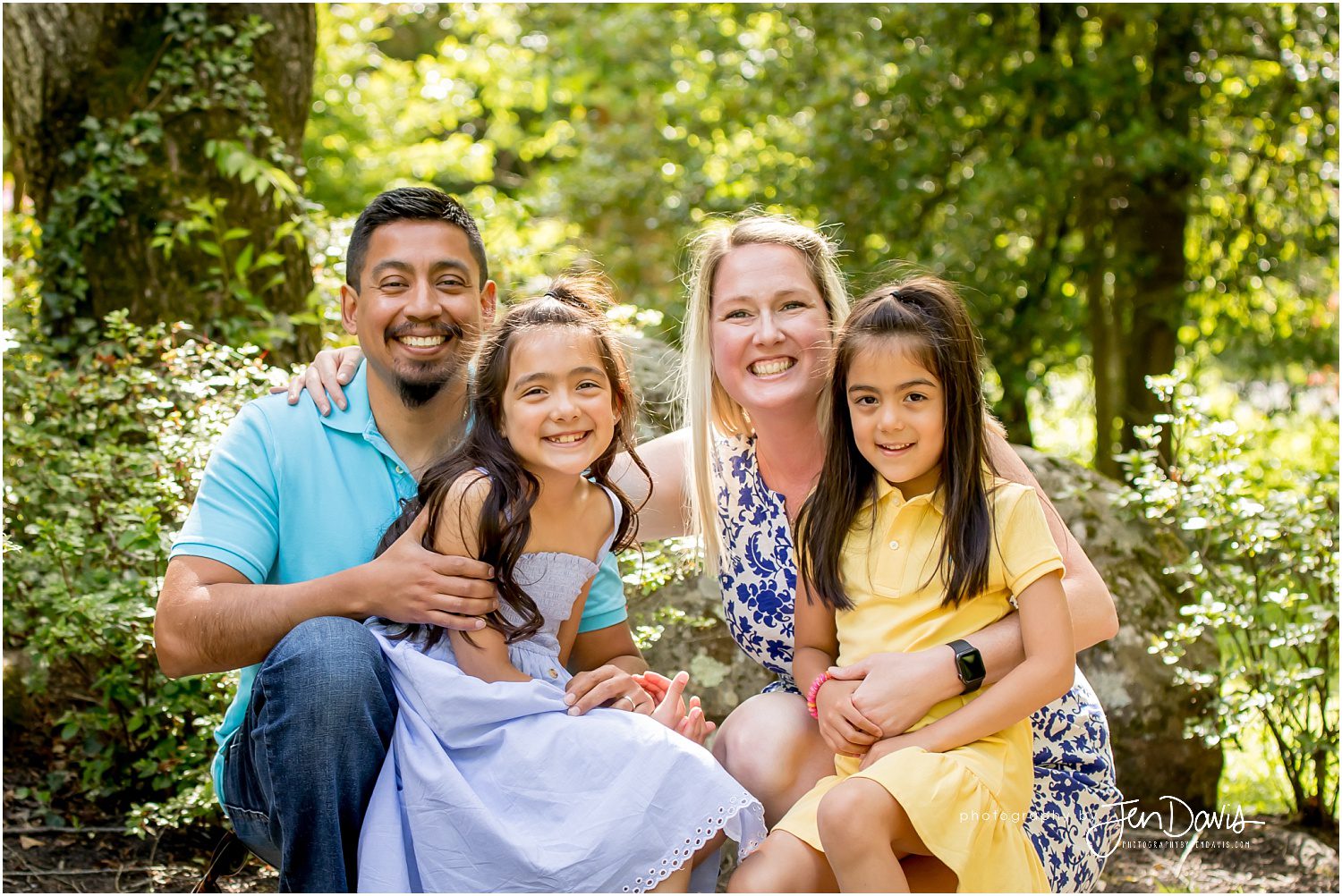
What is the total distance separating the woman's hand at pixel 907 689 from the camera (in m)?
2.38

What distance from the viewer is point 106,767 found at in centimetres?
347

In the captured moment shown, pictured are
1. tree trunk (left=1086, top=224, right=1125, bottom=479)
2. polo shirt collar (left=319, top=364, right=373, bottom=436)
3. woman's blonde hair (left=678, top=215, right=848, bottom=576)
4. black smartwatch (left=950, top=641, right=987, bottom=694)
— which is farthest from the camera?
tree trunk (left=1086, top=224, right=1125, bottom=479)

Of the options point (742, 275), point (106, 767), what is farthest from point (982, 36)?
point (106, 767)

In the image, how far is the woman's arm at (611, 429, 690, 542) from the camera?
3.02 m

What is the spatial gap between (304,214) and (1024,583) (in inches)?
118

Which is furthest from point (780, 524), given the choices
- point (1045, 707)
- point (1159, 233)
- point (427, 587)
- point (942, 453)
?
point (1159, 233)

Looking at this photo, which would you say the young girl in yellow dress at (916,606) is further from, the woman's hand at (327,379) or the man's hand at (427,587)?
the woman's hand at (327,379)

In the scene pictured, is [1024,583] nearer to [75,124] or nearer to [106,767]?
[106,767]

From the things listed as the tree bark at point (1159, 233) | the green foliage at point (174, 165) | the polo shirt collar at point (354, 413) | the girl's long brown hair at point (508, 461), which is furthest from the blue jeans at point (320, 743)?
the tree bark at point (1159, 233)

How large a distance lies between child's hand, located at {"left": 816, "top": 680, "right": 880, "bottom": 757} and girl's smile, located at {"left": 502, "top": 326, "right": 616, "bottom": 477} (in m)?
0.68

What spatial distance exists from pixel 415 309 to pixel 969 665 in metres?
→ 1.39

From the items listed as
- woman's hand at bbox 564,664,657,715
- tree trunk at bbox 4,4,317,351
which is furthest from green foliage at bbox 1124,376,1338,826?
→ tree trunk at bbox 4,4,317,351

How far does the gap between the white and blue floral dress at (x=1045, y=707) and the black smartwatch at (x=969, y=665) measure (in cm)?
25

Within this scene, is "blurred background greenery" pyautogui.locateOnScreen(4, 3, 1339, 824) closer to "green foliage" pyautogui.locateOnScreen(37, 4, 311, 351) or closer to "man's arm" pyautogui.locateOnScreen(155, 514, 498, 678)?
"green foliage" pyautogui.locateOnScreen(37, 4, 311, 351)
